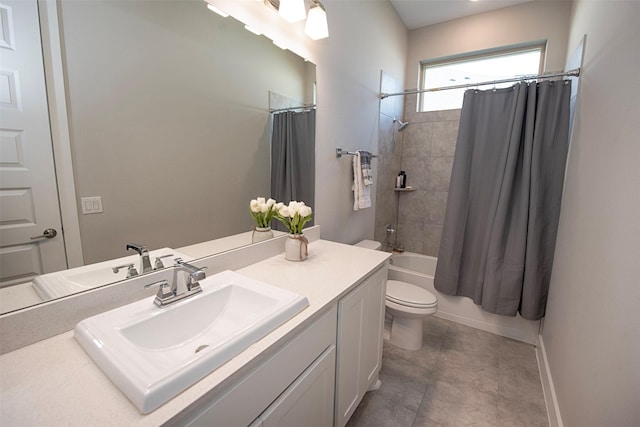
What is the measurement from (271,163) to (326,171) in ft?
1.89

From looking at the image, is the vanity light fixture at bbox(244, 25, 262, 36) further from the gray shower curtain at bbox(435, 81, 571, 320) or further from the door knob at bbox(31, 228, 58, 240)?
the gray shower curtain at bbox(435, 81, 571, 320)

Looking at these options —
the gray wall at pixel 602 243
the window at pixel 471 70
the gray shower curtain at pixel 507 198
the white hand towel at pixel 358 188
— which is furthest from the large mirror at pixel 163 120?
the window at pixel 471 70

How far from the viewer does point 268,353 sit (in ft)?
2.56

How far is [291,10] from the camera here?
1448 mm

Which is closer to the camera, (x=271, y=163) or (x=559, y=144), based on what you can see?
(x=271, y=163)

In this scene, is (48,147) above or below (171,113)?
below

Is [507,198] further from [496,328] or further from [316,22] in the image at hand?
[316,22]

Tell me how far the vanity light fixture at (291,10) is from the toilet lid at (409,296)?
1880mm

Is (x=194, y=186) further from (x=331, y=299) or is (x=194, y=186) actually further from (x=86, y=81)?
(x=331, y=299)

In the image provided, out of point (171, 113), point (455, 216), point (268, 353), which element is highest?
point (171, 113)

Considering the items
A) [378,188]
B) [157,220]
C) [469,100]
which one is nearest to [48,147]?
[157,220]

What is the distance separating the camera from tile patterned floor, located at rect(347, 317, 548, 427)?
153cm

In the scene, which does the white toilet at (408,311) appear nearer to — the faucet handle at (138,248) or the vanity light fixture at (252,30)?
the faucet handle at (138,248)

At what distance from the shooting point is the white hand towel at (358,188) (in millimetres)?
2237
